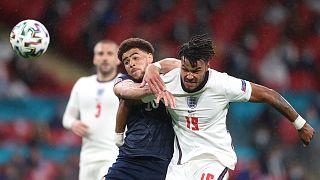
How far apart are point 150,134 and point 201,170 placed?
19.9 inches

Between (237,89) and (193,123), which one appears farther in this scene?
(193,123)

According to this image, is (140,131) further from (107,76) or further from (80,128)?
(107,76)

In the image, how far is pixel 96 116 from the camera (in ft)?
28.4

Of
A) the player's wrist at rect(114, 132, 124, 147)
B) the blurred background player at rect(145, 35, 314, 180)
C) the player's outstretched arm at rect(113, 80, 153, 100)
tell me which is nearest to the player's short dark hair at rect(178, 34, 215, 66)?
the blurred background player at rect(145, 35, 314, 180)

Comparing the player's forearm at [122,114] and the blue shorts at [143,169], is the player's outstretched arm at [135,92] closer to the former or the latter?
the player's forearm at [122,114]

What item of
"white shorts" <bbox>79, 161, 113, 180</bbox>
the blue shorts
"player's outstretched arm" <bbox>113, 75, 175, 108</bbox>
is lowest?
"white shorts" <bbox>79, 161, 113, 180</bbox>

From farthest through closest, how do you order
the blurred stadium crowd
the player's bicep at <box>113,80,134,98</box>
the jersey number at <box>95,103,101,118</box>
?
the blurred stadium crowd
the jersey number at <box>95,103,101,118</box>
the player's bicep at <box>113,80,134,98</box>

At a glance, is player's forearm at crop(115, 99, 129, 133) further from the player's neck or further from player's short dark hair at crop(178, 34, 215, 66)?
the player's neck

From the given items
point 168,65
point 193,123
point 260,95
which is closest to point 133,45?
point 168,65

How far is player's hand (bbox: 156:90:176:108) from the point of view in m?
5.43

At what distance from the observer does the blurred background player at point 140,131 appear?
5.97m

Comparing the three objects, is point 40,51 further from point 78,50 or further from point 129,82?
point 78,50

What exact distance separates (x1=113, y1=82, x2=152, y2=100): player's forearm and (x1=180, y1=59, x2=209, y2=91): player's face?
0.29 metres

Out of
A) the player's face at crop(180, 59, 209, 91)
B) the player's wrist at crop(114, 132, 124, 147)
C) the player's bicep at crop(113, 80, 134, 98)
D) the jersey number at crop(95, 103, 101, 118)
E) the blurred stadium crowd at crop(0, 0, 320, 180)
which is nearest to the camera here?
the player's face at crop(180, 59, 209, 91)
